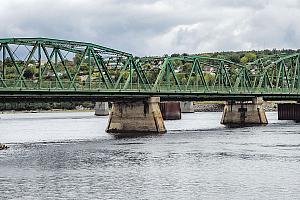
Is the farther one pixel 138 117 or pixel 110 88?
pixel 138 117

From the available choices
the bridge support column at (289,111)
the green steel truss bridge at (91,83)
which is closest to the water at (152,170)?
the green steel truss bridge at (91,83)

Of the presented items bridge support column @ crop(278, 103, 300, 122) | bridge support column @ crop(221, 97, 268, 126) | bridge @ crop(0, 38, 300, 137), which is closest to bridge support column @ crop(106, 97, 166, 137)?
bridge @ crop(0, 38, 300, 137)

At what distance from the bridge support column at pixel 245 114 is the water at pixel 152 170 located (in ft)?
177

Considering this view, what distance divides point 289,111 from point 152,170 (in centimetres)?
13206

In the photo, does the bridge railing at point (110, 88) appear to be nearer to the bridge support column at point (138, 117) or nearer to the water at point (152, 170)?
the bridge support column at point (138, 117)

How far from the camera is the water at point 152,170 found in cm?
5453

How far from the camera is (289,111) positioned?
19412 centimetres

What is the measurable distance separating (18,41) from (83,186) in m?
→ 43.2

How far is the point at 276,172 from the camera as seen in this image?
65.1 m

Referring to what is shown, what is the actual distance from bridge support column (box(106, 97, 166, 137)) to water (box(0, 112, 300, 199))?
16.8m

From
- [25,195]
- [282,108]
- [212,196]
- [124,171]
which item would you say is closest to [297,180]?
[212,196]

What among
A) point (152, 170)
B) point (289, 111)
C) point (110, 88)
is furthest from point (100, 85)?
point (289, 111)

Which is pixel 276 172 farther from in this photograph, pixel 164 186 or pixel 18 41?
pixel 18 41

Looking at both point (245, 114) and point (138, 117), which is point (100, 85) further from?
point (245, 114)
